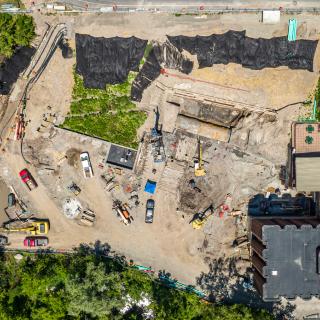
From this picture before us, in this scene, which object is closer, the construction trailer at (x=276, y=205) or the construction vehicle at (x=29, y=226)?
the construction vehicle at (x=29, y=226)

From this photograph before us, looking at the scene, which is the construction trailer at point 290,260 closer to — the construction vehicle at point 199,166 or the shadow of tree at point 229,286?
the shadow of tree at point 229,286

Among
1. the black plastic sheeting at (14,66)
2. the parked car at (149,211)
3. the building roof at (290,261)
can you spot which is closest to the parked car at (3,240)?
the parked car at (149,211)

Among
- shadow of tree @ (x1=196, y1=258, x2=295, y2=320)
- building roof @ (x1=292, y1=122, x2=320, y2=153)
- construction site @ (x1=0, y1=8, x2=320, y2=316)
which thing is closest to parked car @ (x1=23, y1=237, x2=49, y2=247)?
construction site @ (x1=0, y1=8, x2=320, y2=316)

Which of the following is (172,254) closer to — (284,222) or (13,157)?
(284,222)

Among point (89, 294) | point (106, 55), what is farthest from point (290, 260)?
point (106, 55)

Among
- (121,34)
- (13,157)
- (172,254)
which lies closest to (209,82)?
(121,34)
